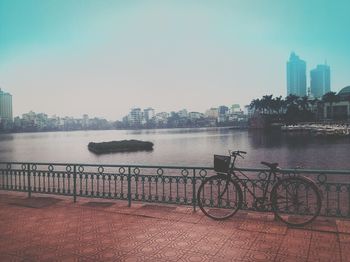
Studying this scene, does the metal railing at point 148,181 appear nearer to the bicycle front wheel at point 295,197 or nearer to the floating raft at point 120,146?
the bicycle front wheel at point 295,197

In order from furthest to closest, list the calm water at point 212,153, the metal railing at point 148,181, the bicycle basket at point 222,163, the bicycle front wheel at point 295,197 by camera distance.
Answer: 1. the calm water at point 212,153
2. the metal railing at point 148,181
3. the bicycle basket at point 222,163
4. the bicycle front wheel at point 295,197

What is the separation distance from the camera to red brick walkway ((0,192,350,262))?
5.11m

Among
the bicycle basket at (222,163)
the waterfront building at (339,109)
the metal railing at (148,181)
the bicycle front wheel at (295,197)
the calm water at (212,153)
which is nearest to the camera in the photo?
the bicycle front wheel at (295,197)

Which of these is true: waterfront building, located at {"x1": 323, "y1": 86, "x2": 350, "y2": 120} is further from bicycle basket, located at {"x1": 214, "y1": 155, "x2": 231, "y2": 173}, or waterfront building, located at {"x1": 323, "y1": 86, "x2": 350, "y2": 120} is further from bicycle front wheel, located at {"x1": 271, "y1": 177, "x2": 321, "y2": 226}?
bicycle basket, located at {"x1": 214, "y1": 155, "x2": 231, "y2": 173}

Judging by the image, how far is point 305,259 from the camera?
4.82 metres

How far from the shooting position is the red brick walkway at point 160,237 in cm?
511

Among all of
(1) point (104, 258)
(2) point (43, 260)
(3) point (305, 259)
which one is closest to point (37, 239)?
(2) point (43, 260)

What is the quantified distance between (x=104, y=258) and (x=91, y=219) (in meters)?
2.38

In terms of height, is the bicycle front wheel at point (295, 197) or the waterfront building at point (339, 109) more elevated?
the waterfront building at point (339, 109)

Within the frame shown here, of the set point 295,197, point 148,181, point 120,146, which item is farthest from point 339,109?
point 295,197

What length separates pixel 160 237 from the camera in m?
5.96

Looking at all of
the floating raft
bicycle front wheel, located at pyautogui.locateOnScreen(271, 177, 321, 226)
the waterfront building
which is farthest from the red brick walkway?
the waterfront building

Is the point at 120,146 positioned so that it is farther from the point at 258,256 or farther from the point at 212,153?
the point at 258,256

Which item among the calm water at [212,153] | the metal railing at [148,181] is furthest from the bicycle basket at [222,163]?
the calm water at [212,153]
